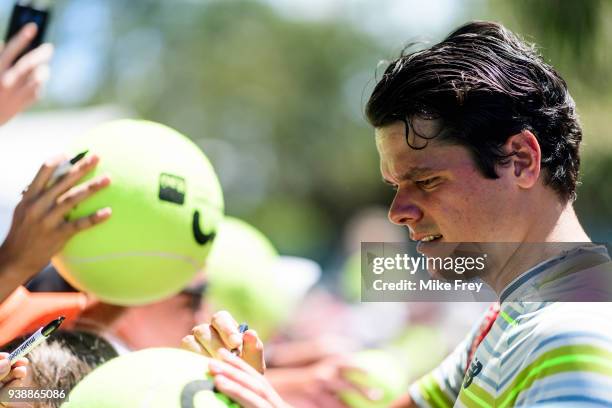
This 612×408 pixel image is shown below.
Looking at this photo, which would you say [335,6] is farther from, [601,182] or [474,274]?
[474,274]

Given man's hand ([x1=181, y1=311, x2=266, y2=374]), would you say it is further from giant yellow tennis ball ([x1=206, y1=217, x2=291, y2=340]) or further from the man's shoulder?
giant yellow tennis ball ([x1=206, y1=217, x2=291, y2=340])

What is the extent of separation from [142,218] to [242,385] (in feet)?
2.12

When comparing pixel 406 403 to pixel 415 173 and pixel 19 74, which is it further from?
pixel 19 74

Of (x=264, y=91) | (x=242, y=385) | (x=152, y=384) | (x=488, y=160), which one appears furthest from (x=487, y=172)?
(x=264, y=91)

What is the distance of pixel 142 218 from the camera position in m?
2.23

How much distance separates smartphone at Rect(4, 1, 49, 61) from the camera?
93.0 inches

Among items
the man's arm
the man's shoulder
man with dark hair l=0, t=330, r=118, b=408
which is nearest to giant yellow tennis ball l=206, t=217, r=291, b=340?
man with dark hair l=0, t=330, r=118, b=408

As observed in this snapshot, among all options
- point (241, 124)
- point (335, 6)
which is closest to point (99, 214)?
point (241, 124)

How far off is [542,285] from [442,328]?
3.82 metres

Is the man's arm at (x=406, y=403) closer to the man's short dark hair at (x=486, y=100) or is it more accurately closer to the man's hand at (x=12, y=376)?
the man's short dark hair at (x=486, y=100)

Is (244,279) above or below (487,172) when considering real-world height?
below

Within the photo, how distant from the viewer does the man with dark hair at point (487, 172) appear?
1843 millimetres

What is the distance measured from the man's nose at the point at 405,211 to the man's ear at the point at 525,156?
0.22 meters

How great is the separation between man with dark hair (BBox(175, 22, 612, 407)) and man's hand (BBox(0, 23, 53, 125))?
2.57 ft
